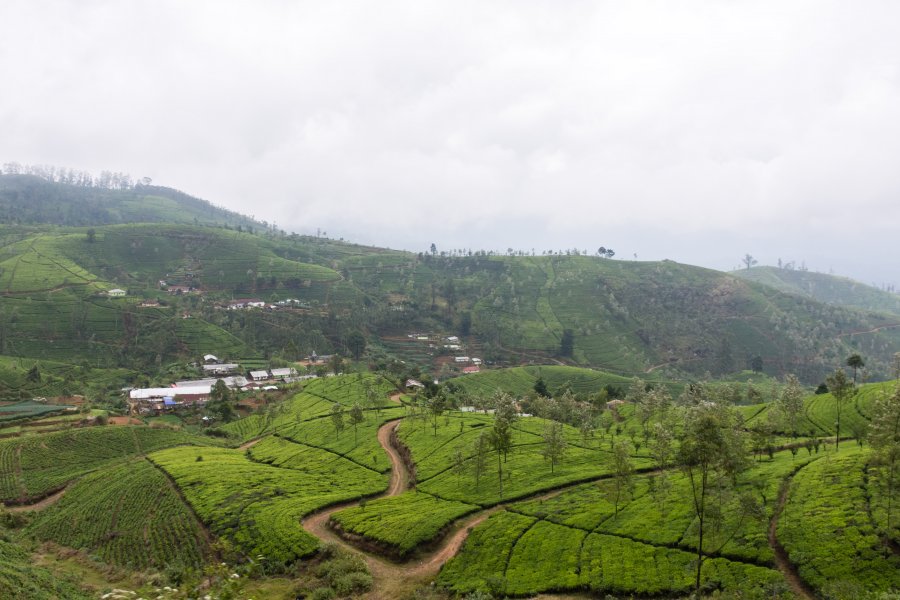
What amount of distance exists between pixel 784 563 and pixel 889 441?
41.6ft

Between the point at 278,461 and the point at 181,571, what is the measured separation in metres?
35.3

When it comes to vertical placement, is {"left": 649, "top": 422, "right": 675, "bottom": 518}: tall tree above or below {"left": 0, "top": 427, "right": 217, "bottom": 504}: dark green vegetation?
above

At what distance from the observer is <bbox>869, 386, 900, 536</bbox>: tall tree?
3947cm

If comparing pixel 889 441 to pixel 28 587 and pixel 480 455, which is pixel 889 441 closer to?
pixel 480 455

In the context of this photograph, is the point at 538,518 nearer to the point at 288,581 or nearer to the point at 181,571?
the point at 288,581

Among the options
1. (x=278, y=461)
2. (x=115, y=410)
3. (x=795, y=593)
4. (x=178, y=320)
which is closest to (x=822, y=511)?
(x=795, y=593)

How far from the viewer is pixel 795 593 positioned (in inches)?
1441

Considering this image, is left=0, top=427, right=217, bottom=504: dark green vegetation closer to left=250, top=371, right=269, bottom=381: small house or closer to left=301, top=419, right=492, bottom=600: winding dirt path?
left=301, top=419, right=492, bottom=600: winding dirt path

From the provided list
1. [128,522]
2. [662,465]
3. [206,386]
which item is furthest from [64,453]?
[662,465]

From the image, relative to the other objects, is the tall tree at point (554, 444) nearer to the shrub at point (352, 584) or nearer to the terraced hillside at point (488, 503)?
the terraced hillside at point (488, 503)

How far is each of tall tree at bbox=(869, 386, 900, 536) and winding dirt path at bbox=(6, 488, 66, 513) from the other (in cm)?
9963

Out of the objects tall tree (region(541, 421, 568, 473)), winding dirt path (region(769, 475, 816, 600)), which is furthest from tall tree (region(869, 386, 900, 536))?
tall tree (region(541, 421, 568, 473))

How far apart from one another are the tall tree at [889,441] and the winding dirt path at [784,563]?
283 inches

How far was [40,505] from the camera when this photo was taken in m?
76.1
